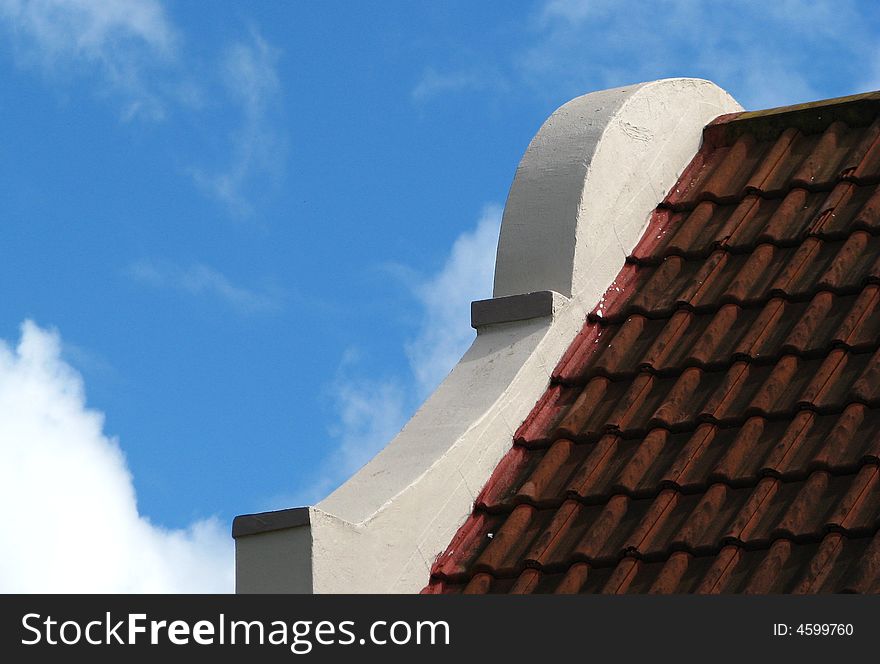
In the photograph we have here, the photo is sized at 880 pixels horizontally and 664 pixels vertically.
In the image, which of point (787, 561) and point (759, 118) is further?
point (759, 118)

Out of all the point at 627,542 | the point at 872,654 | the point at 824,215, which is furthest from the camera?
the point at 824,215

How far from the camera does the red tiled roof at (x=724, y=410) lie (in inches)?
227

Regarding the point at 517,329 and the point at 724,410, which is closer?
the point at 724,410

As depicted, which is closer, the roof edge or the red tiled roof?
the red tiled roof

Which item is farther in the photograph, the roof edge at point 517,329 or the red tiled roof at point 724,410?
the roof edge at point 517,329

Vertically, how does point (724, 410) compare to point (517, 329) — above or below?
below

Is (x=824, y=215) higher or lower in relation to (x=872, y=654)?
higher

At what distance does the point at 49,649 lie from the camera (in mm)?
5367

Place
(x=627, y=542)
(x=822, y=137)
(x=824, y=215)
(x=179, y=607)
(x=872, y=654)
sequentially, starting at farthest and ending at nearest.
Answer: (x=822, y=137), (x=824, y=215), (x=627, y=542), (x=179, y=607), (x=872, y=654)

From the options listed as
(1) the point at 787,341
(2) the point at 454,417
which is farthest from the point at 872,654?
(2) the point at 454,417

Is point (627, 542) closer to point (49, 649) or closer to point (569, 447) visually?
point (569, 447)

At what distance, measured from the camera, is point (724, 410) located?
20.7 feet

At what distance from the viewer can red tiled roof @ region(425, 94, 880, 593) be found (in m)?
5.77

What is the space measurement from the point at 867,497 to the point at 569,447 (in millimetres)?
1292
